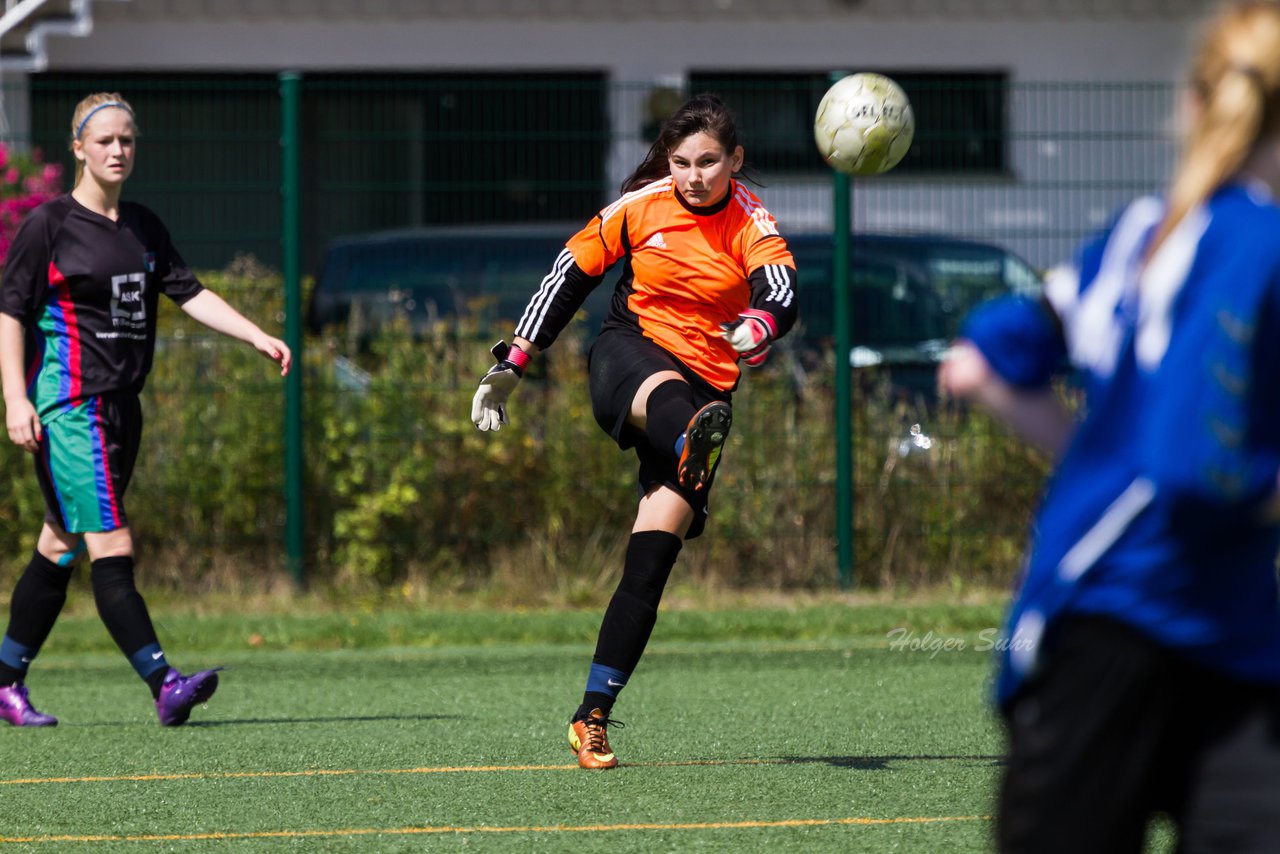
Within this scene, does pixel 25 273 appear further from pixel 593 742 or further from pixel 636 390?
pixel 593 742

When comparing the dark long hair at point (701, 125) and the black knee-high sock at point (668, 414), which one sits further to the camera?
the dark long hair at point (701, 125)

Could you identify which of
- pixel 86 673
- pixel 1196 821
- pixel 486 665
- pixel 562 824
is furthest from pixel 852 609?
pixel 1196 821

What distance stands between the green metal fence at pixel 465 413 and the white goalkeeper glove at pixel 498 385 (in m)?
4.15

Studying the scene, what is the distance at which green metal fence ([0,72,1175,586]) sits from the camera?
31.5 feet

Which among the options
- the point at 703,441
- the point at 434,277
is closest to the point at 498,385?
the point at 703,441

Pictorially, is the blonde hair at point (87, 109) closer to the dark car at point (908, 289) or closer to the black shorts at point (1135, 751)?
the dark car at point (908, 289)

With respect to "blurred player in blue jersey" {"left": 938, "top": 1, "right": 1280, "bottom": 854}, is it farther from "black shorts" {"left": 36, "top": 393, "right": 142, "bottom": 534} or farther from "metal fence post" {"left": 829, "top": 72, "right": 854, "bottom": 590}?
"metal fence post" {"left": 829, "top": 72, "right": 854, "bottom": 590}

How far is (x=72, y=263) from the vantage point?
6.09m

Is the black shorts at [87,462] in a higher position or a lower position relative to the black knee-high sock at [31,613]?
higher

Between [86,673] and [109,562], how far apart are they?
2.05 meters

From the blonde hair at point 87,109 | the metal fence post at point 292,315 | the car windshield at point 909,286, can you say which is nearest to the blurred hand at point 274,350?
the blonde hair at point 87,109

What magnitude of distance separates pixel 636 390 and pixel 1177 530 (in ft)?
10.2

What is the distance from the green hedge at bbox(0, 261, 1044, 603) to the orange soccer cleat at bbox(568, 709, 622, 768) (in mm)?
4384

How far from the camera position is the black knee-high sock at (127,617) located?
6102 millimetres
